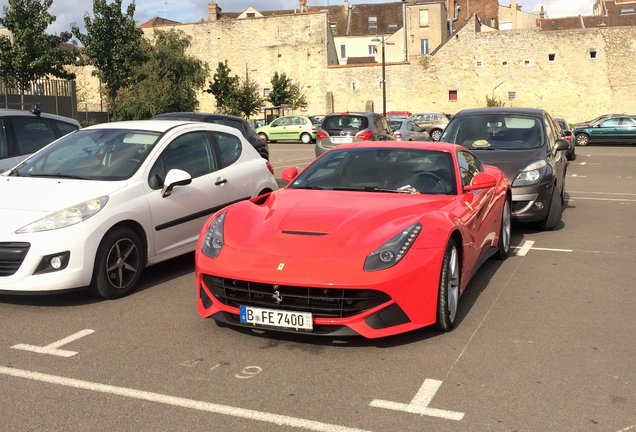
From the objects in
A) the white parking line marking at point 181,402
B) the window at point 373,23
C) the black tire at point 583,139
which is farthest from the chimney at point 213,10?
the white parking line marking at point 181,402

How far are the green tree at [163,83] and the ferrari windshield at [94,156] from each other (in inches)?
1514

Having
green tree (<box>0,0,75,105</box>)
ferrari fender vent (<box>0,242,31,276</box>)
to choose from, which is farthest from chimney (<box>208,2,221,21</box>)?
ferrari fender vent (<box>0,242,31,276</box>)

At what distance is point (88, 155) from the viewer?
743 centimetres

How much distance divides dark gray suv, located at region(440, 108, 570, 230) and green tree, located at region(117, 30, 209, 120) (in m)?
36.5

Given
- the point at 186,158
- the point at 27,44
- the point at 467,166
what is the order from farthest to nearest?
the point at 27,44 → the point at 186,158 → the point at 467,166

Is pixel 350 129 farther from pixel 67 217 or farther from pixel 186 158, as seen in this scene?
pixel 67 217

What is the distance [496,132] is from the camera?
10.9 metres

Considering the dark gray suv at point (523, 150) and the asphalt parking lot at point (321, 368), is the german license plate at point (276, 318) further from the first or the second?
the dark gray suv at point (523, 150)

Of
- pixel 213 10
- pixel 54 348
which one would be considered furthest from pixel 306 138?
pixel 213 10

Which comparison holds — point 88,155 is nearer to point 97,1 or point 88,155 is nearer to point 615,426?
point 615,426

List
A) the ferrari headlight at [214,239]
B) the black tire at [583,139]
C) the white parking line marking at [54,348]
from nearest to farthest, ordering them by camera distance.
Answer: the white parking line marking at [54,348], the ferrari headlight at [214,239], the black tire at [583,139]

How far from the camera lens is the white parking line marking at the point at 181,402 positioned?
3852 millimetres

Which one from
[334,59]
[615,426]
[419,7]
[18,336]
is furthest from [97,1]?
[419,7]

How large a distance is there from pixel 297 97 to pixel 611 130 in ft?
105
